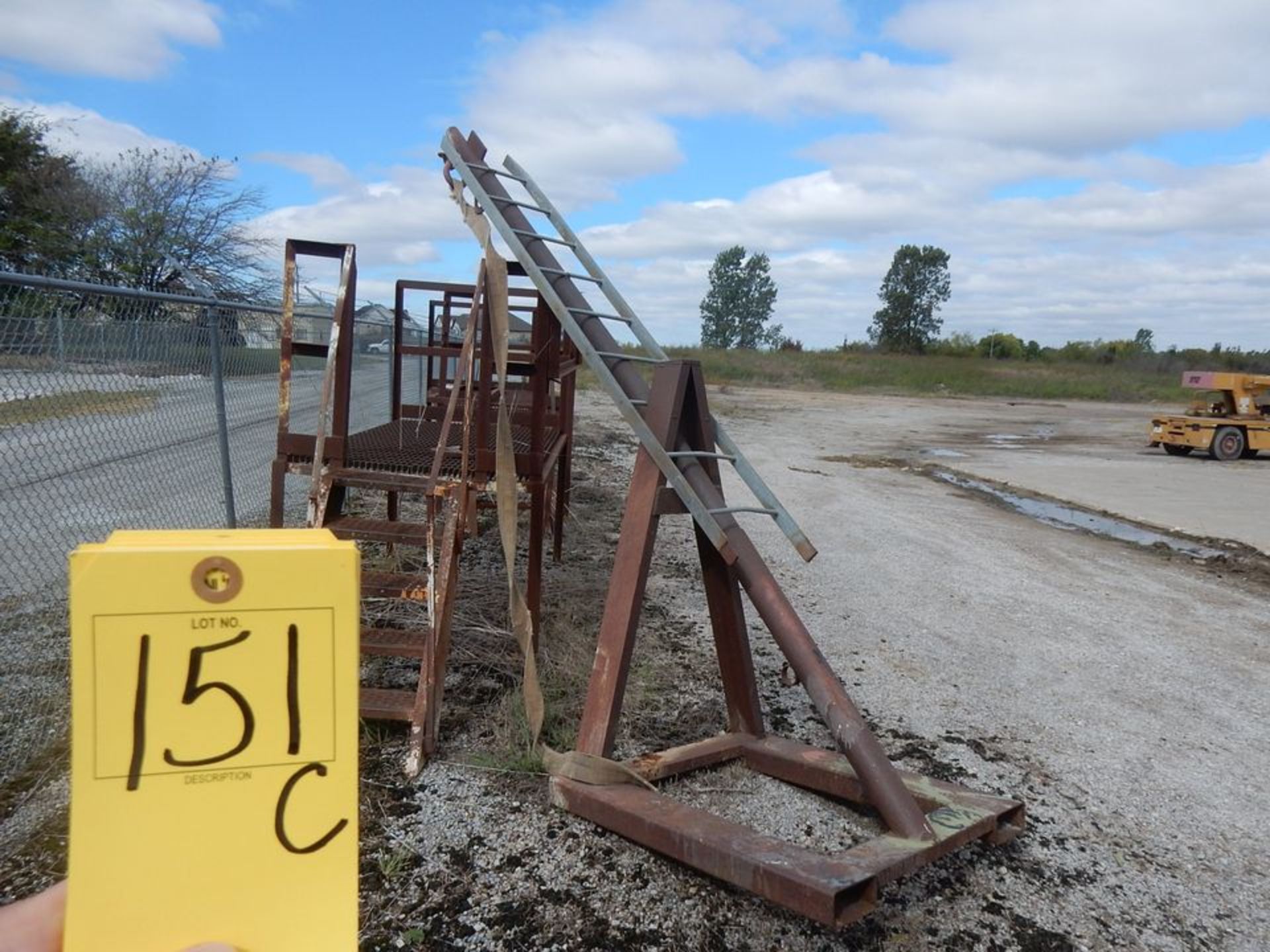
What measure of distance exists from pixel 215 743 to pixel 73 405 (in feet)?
11.2

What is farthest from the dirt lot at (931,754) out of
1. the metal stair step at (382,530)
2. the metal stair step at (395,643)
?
the metal stair step at (382,530)

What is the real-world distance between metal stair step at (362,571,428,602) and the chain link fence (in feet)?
4.05

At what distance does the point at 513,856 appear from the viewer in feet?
9.46

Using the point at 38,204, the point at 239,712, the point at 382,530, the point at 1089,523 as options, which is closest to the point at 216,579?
the point at 239,712

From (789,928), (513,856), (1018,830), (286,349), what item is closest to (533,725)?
(513,856)

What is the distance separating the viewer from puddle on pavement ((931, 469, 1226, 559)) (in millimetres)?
9875

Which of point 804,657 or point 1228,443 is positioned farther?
point 1228,443

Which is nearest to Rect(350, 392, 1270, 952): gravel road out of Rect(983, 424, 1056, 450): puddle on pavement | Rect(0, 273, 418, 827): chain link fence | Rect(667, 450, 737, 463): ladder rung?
Rect(667, 450, 737, 463): ladder rung

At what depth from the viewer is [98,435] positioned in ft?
13.8

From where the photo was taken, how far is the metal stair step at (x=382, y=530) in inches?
159

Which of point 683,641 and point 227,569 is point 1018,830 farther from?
point 227,569

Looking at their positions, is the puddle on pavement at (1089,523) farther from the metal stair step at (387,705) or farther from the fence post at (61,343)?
the fence post at (61,343)

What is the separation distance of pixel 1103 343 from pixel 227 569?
9061 cm

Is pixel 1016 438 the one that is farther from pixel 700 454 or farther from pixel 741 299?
pixel 741 299
